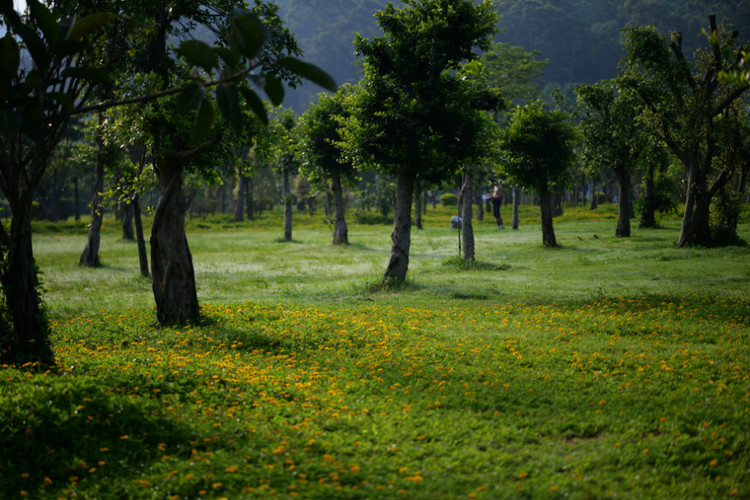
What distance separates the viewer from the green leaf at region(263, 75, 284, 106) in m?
2.71

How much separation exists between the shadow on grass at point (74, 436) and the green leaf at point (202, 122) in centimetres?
380

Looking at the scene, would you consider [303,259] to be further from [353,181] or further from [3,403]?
[3,403]

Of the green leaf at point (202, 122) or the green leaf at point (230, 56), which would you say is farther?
the green leaf at point (230, 56)

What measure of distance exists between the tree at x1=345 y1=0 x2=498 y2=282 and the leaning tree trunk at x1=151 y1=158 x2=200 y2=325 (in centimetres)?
653

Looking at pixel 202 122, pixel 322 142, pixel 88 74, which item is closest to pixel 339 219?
pixel 322 142

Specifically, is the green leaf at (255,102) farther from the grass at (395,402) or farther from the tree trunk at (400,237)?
the tree trunk at (400,237)

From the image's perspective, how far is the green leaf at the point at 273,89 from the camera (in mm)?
2709

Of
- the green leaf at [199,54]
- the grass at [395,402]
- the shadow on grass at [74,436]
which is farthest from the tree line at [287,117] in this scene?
the grass at [395,402]

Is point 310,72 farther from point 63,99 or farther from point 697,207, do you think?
point 697,207

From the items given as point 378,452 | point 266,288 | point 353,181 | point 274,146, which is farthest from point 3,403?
point 353,181

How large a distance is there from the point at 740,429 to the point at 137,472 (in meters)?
6.00

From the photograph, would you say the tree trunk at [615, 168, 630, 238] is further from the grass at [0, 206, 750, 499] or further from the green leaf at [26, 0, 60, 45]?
the green leaf at [26, 0, 60, 45]

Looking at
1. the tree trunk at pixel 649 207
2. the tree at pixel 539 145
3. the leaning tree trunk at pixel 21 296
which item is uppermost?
the tree at pixel 539 145

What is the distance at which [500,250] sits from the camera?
29.9m
